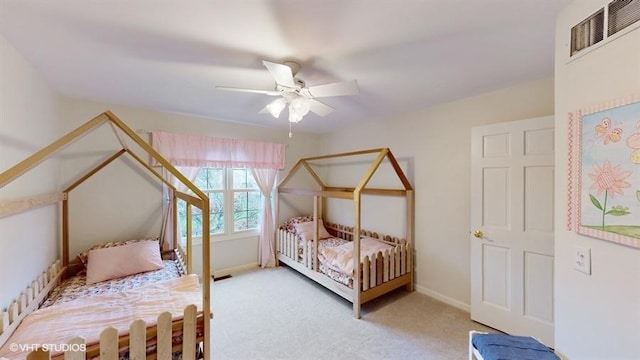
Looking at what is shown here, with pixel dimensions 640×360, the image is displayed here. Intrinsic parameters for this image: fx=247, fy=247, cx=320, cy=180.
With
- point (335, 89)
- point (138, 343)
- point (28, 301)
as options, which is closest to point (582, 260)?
point (335, 89)

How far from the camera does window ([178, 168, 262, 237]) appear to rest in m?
3.66

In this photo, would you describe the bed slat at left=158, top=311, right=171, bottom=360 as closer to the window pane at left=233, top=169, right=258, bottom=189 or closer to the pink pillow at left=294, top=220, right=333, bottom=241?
the pink pillow at left=294, top=220, right=333, bottom=241

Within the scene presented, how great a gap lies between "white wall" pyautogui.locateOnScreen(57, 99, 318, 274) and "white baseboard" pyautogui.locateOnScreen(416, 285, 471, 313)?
287 cm

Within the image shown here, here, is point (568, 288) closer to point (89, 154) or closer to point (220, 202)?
point (220, 202)

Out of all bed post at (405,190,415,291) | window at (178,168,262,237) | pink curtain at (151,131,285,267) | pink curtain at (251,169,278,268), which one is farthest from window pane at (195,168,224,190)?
bed post at (405,190,415,291)

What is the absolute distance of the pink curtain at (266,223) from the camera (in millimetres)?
4004

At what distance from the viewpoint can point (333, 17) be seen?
1355mm

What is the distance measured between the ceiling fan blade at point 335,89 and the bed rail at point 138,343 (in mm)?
1704

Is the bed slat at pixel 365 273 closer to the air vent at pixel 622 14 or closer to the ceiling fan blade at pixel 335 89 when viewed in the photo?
the ceiling fan blade at pixel 335 89

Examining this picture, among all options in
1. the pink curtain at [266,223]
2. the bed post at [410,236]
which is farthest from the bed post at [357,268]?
the pink curtain at [266,223]

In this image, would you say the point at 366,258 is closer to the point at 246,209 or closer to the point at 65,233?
the point at 246,209

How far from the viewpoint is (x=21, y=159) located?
5.90 ft

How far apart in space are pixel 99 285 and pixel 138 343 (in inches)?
59.0

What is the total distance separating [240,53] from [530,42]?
1.94m
